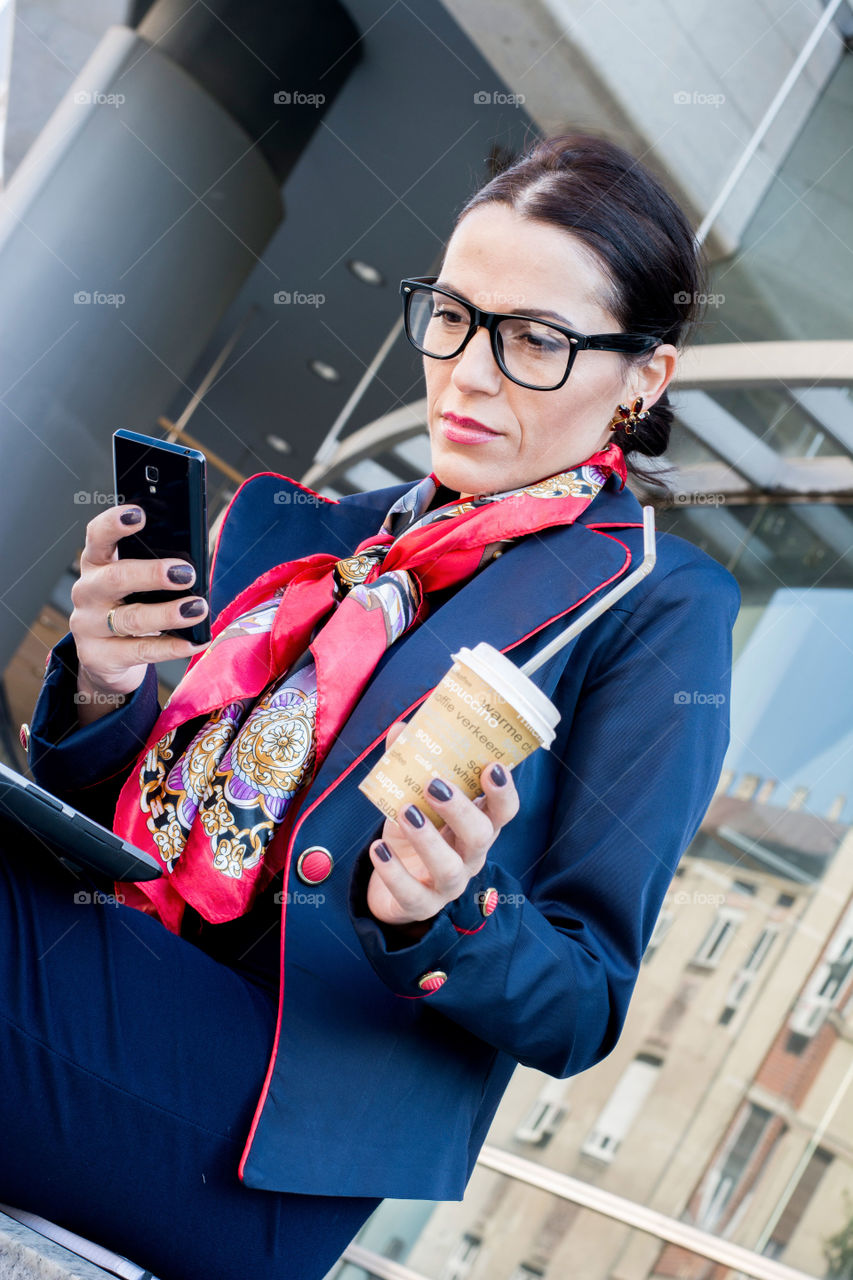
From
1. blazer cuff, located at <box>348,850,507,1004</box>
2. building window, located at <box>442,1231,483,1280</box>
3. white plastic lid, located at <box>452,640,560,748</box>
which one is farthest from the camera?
building window, located at <box>442,1231,483,1280</box>

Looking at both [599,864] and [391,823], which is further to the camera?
[599,864]

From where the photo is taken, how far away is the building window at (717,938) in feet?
12.8

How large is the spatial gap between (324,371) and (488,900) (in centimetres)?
350

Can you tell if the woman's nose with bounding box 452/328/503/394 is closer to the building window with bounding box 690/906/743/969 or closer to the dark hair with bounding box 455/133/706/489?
the dark hair with bounding box 455/133/706/489

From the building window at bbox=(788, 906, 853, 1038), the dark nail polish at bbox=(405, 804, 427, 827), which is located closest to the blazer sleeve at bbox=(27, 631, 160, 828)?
the dark nail polish at bbox=(405, 804, 427, 827)

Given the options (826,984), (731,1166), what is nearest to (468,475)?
(826,984)

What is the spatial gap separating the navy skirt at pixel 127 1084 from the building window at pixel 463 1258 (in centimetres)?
311

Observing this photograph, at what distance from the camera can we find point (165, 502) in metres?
1.05

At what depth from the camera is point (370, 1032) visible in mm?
1038

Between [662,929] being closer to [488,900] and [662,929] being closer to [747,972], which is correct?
[747,972]

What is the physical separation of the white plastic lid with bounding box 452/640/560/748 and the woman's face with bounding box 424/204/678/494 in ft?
1.99

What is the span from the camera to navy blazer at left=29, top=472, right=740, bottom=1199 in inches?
37.1

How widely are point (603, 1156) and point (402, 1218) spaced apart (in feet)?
2.56

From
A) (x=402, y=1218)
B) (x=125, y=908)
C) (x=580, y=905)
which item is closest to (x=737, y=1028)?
(x=402, y=1218)
